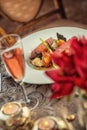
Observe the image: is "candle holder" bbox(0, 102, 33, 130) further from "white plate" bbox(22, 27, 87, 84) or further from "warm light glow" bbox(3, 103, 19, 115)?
"white plate" bbox(22, 27, 87, 84)

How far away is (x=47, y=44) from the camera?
4.29 feet

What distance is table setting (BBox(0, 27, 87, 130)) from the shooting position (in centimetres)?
69

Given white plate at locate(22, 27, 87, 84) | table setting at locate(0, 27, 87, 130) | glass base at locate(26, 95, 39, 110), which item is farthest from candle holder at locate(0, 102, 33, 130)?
white plate at locate(22, 27, 87, 84)

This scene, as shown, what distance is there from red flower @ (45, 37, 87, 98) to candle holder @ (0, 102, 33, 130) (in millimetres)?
215

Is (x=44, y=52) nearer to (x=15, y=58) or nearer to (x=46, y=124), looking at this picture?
(x=15, y=58)

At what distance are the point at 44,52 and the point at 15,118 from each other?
18.4 inches

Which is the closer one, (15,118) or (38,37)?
(15,118)

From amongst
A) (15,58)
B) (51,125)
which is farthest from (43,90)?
(51,125)

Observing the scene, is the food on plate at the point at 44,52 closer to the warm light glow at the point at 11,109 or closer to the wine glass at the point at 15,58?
the wine glass at the point at 15,58

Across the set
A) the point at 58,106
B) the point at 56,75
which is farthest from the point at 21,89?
the point at 56,75

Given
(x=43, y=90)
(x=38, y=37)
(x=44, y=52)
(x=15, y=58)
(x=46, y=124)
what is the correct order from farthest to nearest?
(x=38, y=37) < (x=44, y=52) < (x=43, y=90) < (x=15, y=58) < (x=46, y=124)

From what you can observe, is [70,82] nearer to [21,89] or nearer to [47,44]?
[21,89]

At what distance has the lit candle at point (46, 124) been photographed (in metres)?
0.80

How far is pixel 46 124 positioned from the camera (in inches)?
31.8
